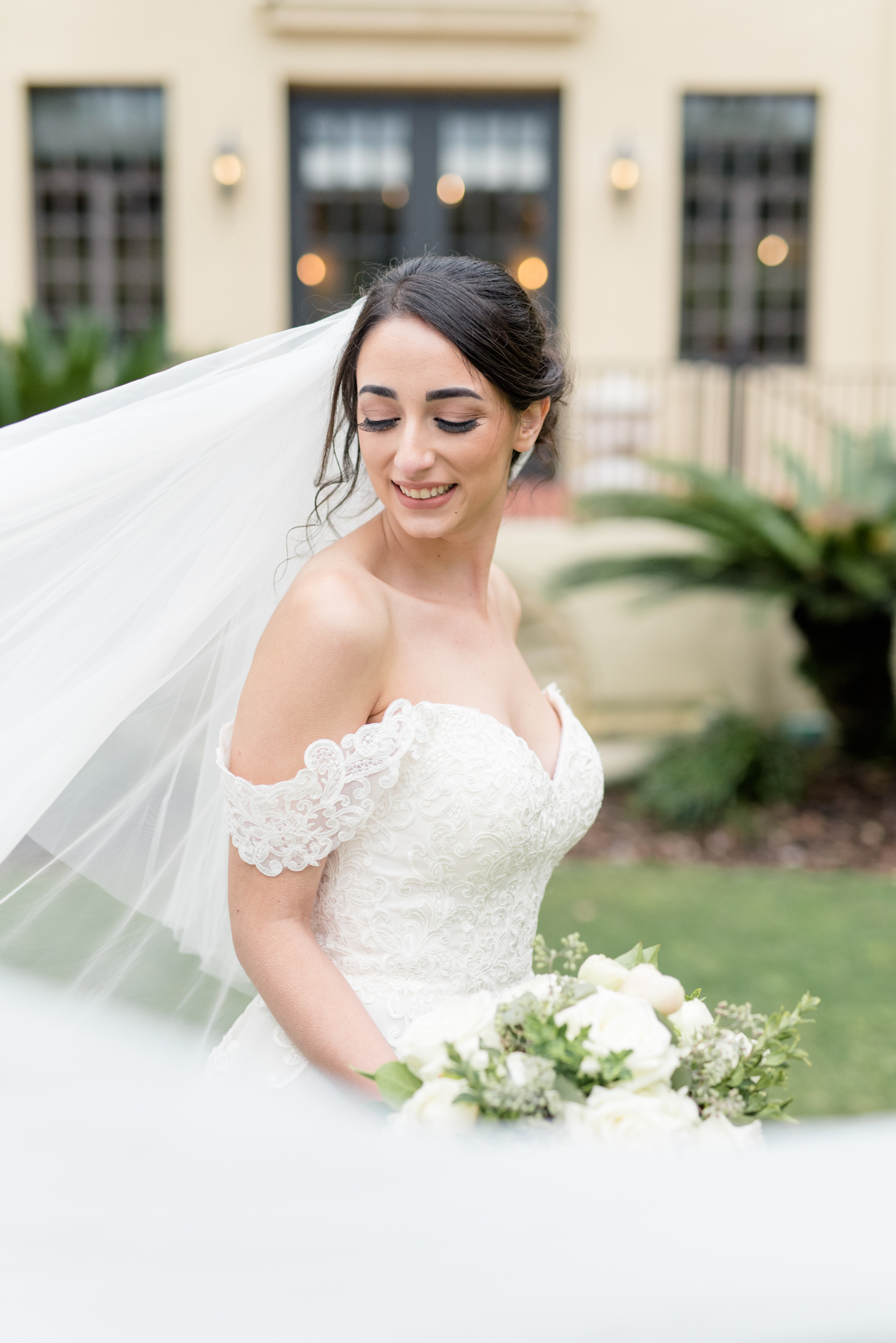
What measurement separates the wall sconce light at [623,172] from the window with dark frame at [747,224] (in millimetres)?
800

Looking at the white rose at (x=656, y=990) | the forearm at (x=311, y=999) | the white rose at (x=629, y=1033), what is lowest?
the forearm at (x=311, y=999)

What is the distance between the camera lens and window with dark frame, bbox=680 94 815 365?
11.1m

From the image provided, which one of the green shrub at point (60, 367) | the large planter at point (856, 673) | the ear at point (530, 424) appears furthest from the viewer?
the large planter at point (856, 673)

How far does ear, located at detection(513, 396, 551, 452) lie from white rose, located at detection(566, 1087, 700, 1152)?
1016 millimetres

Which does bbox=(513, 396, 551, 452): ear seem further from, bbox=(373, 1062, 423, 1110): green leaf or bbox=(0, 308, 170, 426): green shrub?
bbox=(0, 308, 170, 426): green shrub

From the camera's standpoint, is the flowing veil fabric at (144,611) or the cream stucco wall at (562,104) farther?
the cream stucco wall at (562,104)

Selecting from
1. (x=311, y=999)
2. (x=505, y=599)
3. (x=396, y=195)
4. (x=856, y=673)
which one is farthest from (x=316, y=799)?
(x=396, y=195)

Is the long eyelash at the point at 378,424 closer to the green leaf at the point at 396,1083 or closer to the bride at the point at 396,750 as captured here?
the bride at the point at 396,750

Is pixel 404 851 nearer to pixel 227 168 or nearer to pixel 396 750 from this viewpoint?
pixel 396 750

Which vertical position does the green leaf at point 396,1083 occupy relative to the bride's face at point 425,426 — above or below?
below

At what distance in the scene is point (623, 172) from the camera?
10711 millimetres

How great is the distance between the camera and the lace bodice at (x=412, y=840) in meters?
1.70

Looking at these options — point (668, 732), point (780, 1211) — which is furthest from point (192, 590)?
point (668, 732)

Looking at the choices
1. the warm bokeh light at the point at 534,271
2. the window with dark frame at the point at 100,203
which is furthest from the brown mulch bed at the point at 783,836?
the window with dark frame at the point at 100,203
